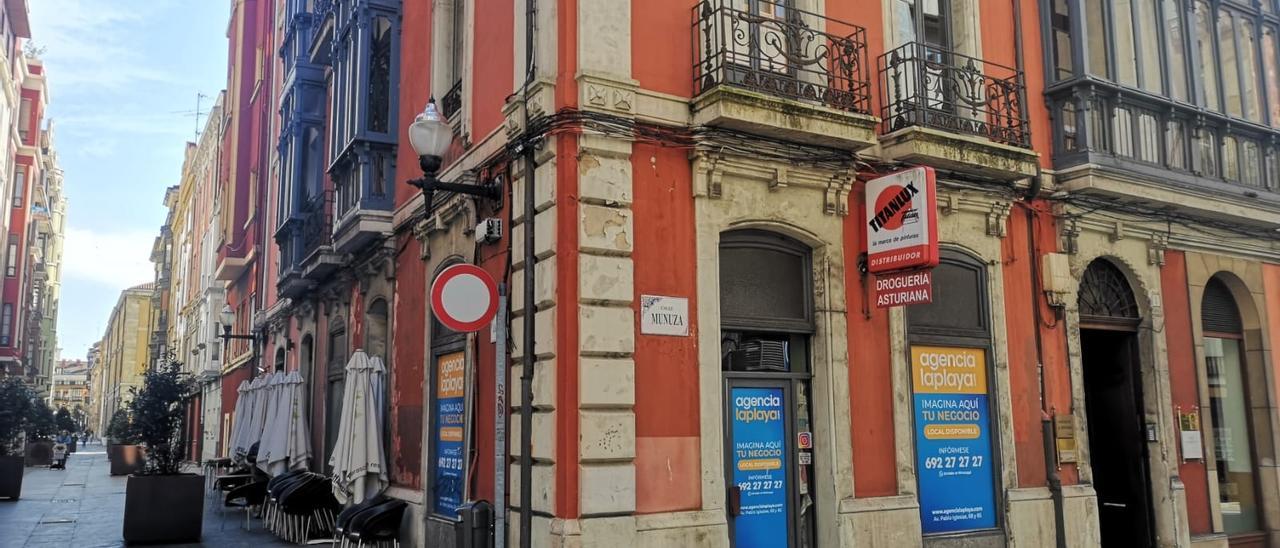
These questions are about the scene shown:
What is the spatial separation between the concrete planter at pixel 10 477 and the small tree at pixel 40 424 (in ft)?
70.1

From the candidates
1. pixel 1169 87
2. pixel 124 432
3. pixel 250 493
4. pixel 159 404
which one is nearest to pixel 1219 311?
pixel 1169 87

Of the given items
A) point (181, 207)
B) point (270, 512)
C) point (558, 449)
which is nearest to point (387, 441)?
point (270, 512)

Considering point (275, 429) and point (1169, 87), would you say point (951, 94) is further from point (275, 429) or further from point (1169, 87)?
point (275, 429)

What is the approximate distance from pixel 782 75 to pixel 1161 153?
20.0ft

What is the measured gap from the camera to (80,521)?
17188mm

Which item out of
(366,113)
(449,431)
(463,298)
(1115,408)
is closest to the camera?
(463,298)

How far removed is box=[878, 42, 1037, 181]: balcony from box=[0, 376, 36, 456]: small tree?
28.8 m

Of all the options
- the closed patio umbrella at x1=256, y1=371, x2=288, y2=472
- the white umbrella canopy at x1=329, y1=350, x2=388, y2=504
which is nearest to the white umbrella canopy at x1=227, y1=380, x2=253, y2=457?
the closed patio umbrella at x1=256, y1=371, x2=288, y2=472

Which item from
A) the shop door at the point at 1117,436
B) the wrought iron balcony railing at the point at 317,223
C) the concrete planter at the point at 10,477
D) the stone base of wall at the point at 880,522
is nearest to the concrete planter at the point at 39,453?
the concrete planter at the point at 10,477

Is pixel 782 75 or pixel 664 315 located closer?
pixel 664 315

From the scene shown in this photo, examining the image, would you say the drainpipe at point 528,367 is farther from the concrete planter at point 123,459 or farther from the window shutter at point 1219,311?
the concrete planter at point 123,459

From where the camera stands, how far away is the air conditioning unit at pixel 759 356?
9.58 metres

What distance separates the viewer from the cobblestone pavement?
→ 14086mm

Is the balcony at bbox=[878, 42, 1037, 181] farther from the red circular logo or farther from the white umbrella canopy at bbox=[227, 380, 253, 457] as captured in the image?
the white umbrella canopy at bbox=[227, 380, 253, 457]
